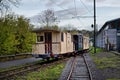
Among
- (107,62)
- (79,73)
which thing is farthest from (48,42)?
(79,73)

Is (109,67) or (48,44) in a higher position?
(48,44)

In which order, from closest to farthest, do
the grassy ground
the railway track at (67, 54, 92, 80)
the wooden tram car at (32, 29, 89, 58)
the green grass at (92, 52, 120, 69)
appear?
1. the railway track at (67, 54, 92, 80)
2. the grassy ground
3. the green grass at (92, 52, 120, 69)
4. the wooden tram car at (32, 29, 89, 58)

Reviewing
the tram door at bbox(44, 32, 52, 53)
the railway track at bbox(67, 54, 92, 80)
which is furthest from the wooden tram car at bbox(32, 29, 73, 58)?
the railway track at bbox(67, 54, 92, 80)

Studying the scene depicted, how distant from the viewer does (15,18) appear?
133 feet

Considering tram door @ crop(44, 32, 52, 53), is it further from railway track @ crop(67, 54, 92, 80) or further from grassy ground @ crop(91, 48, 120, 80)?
railway track @ crop(67, 54, 92, 80)

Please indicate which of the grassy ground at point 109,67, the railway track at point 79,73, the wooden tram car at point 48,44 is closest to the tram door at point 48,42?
the wooden tram car at point 48,44

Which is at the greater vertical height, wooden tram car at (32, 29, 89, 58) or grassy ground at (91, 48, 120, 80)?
wooden tram car at (32, 29, 89, 58)

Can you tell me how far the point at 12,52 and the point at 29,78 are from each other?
65.7 ft

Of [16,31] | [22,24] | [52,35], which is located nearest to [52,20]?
[22,24]

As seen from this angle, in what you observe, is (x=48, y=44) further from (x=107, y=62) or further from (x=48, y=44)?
(x=107, y=62)

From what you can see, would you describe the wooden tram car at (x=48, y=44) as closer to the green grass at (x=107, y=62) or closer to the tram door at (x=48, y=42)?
the tram door at (x=48, y=42)

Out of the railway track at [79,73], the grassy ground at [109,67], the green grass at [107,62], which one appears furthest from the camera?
the green grass at [107,62]

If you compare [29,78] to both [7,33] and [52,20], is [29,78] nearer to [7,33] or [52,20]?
[7,33]

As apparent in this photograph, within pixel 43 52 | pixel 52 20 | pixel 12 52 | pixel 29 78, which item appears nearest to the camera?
pixel 29 78
